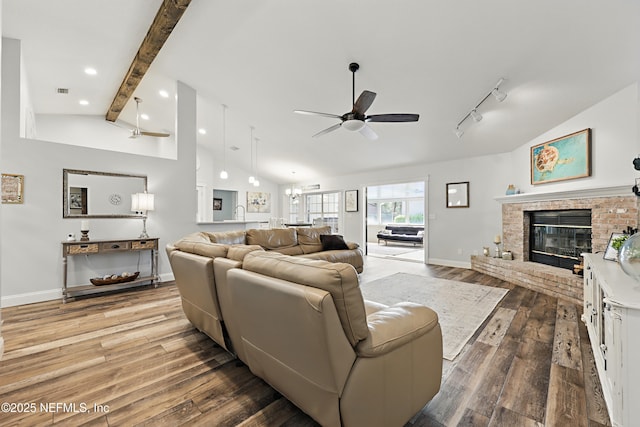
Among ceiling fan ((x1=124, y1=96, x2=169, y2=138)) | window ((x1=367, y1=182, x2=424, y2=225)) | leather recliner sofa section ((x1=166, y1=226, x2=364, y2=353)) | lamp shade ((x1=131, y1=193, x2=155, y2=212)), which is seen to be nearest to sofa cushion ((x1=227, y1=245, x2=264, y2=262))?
leather recliner sofa section ((x1=166, y1=226, x2=364, y2=353))

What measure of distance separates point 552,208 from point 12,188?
24.2 ft

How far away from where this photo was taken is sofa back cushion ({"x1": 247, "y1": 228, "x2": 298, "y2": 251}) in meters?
4.59

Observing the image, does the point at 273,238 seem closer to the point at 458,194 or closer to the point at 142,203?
the point at 142,203

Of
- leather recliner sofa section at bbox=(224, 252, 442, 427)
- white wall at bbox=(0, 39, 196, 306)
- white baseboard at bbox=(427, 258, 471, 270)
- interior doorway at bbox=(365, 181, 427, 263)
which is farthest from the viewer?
interior doorway at bbox=(365, 181, 427, 263)

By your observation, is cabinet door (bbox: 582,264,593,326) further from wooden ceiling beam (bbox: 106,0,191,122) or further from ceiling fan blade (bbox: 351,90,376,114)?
wooden ceiling beam (bbox: 106,0,191,122)

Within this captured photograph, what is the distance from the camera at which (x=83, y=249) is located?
370 cm

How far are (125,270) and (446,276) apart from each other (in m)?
5.35

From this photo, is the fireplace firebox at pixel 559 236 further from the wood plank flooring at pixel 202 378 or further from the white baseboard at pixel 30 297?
the white baseboard at pixel 30 297

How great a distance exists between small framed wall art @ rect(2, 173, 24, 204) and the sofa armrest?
4667 millimetres

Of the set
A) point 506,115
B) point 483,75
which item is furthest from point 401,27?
point 506,115

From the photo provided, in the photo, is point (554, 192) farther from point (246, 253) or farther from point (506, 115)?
point (246, 253)

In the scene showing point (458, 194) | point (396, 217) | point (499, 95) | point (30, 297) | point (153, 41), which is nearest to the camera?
point (499, 95)

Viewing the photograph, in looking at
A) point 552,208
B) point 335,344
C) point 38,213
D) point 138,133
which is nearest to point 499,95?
point 552,208

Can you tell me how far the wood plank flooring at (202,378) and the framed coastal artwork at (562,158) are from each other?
1.97m
